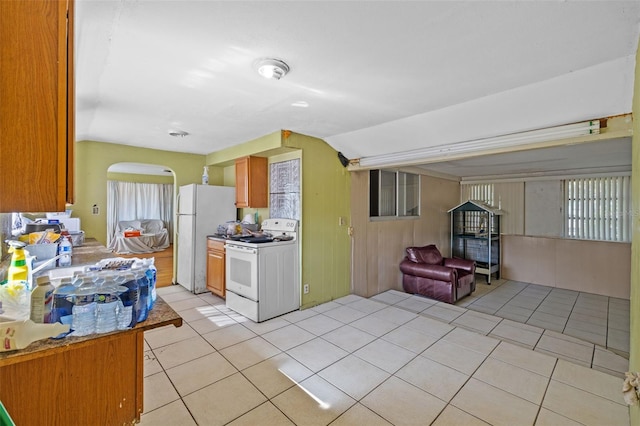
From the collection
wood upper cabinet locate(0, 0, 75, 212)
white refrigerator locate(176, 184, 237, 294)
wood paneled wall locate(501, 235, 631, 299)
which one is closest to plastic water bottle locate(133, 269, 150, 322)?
wood upper cabinet locate(0, 0, 75, 212)

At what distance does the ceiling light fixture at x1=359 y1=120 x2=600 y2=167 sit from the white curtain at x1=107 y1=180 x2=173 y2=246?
792 centimetres

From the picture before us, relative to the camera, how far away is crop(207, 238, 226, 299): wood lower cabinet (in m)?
4.06

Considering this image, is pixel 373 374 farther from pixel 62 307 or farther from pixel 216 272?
pixel 216 272

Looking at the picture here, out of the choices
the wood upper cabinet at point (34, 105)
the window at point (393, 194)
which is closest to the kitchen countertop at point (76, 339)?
the wood upper cabinet at point (34, 105)

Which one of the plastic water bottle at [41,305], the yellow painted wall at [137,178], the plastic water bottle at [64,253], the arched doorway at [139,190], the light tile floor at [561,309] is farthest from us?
the yellow painted wall at [137,178]

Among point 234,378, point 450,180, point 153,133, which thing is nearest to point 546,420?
point 234,378

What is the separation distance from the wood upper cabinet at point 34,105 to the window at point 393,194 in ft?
13.2

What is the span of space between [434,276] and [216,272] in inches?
128

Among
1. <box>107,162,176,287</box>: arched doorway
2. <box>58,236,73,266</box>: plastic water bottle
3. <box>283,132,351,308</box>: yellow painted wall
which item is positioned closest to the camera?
<box>58,236,73,266</box>: plastic water bottle

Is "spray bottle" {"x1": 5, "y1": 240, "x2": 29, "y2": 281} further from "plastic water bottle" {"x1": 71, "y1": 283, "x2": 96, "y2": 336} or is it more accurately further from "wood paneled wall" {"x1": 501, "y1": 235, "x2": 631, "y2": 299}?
"wood paneled wall" {"x1": 501, "y1": 235, "x2": 631, "y2": 299}

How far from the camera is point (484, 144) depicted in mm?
2863

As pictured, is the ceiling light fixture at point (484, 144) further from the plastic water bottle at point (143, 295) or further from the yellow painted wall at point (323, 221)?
the plastic water bottle at point (143, 295)

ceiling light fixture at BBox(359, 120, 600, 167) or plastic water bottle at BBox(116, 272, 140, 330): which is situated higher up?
ceiling light fixture at BBox(359, 120, 600, 167)

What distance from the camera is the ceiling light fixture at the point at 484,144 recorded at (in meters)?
2.35
